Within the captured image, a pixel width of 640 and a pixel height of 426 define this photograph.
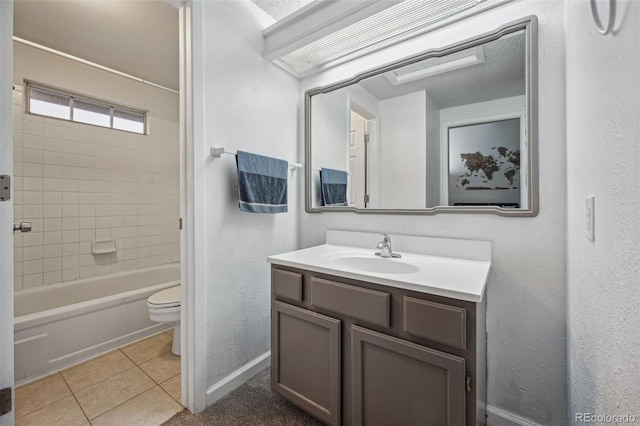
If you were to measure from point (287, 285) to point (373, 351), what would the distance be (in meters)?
0.50

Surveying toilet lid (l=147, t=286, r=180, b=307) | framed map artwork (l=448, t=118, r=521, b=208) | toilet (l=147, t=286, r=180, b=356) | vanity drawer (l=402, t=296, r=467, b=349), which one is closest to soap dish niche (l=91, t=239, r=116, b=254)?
toilet lid (l=147, t=286, r=180, b=307)

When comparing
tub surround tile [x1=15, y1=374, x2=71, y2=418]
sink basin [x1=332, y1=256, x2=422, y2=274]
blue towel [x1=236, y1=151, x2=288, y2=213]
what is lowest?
tub surround tile [x1=15, y1=374, x2=71, y2=418]

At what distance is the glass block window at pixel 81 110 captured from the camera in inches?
88.7

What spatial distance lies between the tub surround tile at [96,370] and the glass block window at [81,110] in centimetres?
207

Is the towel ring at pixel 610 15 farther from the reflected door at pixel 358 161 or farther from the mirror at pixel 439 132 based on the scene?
the reflected door at pixel 358 161

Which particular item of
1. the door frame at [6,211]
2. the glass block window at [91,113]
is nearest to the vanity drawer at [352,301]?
the door frame at [6,211]

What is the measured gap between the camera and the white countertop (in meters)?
0.92

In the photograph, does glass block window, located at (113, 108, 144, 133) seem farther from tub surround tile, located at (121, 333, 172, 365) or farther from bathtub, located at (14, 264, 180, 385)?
tub surround tile, located at (121, 333, 172, 365)

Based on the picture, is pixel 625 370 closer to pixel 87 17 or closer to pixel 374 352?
pixel 374 352

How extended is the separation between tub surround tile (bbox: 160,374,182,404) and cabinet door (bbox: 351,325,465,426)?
1.07 m

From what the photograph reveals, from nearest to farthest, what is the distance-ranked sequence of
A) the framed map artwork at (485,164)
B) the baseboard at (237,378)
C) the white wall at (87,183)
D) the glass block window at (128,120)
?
1. the framed map artwork at (485,164)
2. the baseboard at (237,378)
3. the white wall at (87,183)
4. the glass block window at (128,120)

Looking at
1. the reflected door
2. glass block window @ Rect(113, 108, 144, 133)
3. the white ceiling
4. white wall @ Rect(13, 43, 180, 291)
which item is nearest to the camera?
the white ceiling

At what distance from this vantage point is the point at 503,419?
4.22 feet

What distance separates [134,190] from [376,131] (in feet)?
8.57
